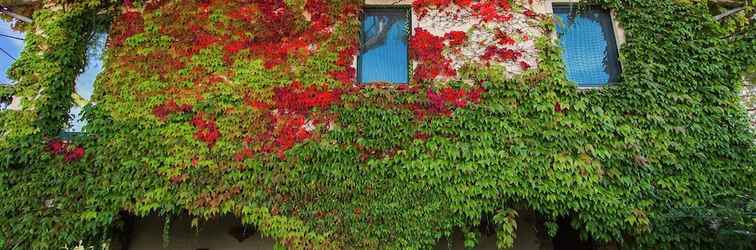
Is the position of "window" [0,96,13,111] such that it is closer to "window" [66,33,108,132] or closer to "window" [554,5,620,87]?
"window" [66,33,108,132]

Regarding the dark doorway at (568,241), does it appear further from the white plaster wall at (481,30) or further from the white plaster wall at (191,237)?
the white plaster wall at (191,237)

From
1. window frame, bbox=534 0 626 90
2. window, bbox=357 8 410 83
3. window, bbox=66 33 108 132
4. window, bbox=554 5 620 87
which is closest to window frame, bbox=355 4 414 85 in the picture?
window, bbox=357 8 410 83

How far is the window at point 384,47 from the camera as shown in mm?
6434

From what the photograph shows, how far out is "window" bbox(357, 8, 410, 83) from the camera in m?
6.43

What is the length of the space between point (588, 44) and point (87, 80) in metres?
7.86

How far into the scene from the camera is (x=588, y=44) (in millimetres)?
6586

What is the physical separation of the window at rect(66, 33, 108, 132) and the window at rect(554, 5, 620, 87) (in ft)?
23.7

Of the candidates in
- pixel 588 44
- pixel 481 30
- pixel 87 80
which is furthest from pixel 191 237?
pixel 588 44

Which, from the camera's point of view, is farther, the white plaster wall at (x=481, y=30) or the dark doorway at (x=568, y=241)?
the dark doorway at (x=568, y=241)

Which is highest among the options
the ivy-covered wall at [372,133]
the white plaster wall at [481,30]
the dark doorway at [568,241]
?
the white plaster wall at [481,30]

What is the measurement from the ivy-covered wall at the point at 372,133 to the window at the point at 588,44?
27 cm

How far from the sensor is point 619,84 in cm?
611

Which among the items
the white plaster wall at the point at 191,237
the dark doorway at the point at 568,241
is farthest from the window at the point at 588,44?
the white plaster wall at the point at 191,237

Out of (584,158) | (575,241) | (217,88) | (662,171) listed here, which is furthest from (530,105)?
(217,88)
